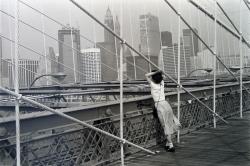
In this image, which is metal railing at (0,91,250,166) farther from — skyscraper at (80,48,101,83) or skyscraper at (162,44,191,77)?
skyscraper at (162,44,191,77)

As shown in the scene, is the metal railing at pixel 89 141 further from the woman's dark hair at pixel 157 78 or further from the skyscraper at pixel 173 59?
the skyscraper at pixel 173 59

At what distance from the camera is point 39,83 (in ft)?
52.2

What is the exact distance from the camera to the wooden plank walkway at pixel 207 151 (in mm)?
5996

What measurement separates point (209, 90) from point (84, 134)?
454cm

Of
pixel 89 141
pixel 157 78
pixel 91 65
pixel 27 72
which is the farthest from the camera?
pixel 91 65

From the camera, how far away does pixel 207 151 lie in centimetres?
664

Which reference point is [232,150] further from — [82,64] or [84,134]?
[82,64]

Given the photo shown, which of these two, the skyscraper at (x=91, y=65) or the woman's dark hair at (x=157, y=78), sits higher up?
the skyscraper at (x=91, y=65)

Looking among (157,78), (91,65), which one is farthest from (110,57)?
(157,78)

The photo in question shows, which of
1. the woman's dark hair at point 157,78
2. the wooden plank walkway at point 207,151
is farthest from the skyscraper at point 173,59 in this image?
the woman's dark hair at point 157,78

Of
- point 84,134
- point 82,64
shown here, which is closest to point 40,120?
point 84,134

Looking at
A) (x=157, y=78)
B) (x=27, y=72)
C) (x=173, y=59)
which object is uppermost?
(x=173, y=59)

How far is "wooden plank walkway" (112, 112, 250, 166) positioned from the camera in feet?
19.7

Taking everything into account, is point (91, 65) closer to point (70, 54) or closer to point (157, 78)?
point (70, 54)
